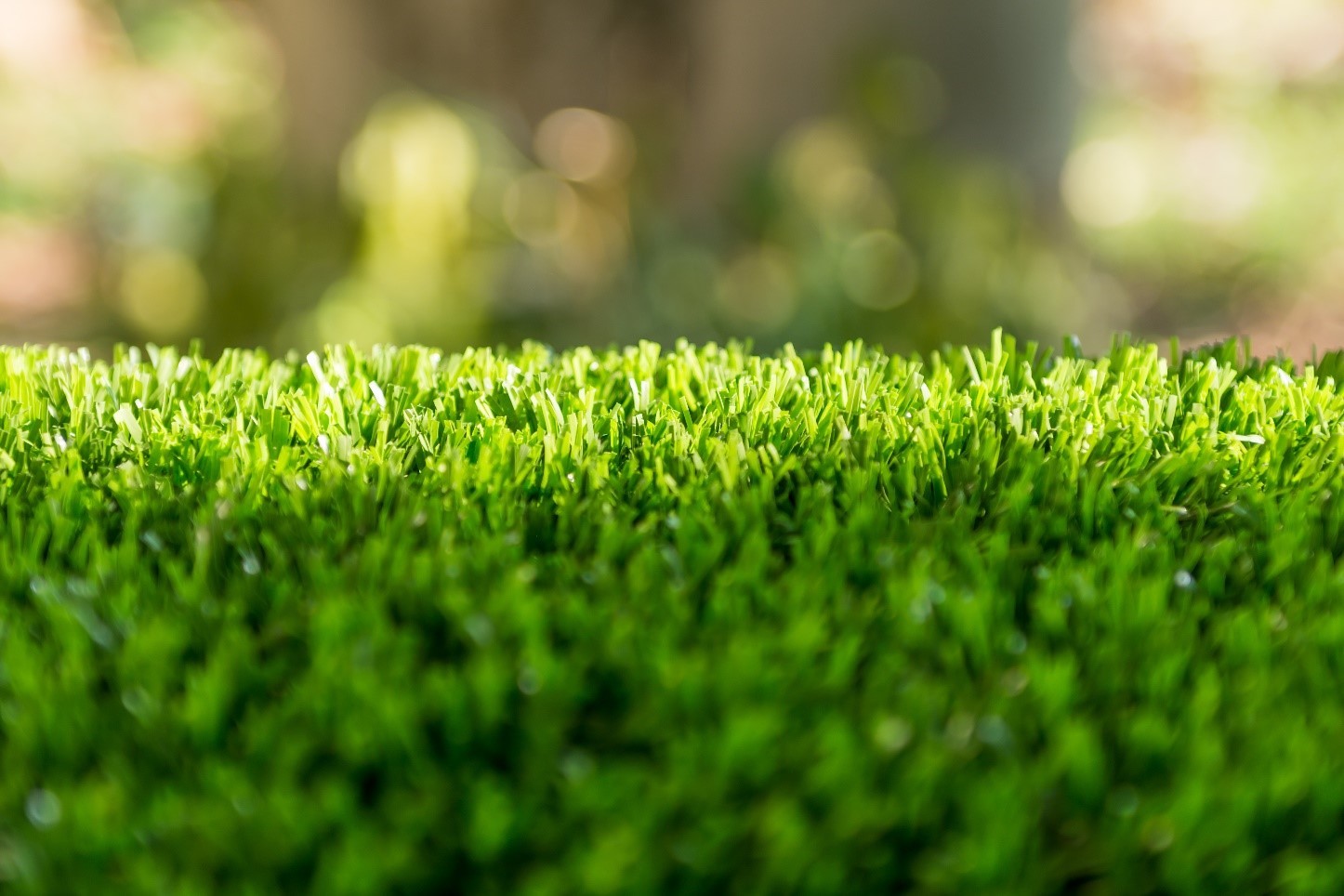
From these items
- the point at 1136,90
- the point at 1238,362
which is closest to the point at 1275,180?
the point at 1136,90

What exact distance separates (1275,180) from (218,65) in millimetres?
17989

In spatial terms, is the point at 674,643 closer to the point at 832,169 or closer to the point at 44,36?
the point at 832,169

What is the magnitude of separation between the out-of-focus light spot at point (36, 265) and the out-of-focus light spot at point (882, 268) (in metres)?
13.9

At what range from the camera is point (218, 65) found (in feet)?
79.4

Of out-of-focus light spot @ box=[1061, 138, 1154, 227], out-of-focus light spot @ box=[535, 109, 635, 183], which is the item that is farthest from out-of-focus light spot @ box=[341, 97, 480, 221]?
out-of-focus light spot @ box=[1061, 138, 1154, 227]

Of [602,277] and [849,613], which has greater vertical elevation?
[602,277]

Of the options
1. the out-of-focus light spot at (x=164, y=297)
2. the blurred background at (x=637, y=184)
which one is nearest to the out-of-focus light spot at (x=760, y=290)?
the blurred background at (x=637, y=184)

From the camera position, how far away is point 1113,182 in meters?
17.5

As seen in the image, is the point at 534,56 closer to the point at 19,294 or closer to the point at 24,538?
the point at 24,538

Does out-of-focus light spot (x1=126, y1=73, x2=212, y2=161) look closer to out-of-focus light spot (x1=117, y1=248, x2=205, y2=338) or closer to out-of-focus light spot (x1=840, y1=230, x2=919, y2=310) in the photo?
out-of-focus light spot (x1=117, y1=248, x2=205, y2=338)

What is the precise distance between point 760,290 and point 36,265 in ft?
50.9

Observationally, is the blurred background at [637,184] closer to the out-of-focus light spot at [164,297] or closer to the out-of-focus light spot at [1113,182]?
the out-of-focus light spot at [164,297]

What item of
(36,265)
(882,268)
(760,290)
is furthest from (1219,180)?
(36,265)

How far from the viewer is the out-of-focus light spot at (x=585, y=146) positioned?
11.4 m
